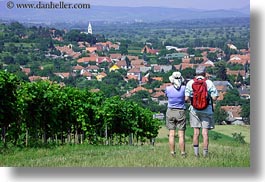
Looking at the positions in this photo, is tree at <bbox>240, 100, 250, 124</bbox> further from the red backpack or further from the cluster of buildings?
the red backpack

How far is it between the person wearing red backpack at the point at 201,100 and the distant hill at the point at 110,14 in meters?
1.08

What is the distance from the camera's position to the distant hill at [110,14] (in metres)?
9.35

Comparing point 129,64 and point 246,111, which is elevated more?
point 129,64

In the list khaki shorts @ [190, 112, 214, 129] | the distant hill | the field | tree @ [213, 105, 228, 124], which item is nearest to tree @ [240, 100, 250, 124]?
the field

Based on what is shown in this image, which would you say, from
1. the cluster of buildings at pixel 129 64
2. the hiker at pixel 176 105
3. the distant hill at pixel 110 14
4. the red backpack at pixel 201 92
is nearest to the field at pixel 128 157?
the hiker at pixel 176 105

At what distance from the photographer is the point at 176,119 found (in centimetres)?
880

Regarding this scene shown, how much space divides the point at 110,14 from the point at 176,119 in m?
2.09

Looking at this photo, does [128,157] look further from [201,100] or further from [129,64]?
[129,64]

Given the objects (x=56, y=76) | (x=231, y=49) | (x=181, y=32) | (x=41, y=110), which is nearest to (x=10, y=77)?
(x=56, y=76)

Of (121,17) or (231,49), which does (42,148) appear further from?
(231,49)

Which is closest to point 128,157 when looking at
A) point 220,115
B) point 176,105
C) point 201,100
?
point 176,105

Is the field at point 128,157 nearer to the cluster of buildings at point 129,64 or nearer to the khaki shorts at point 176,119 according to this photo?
the khaki shorts at point 176,119

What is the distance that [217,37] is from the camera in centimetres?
1009

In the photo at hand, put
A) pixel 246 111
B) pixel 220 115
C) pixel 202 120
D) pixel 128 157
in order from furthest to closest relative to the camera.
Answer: pixel 220 115 < pixel 246 111 < pixel 128 157 < pixel 202 120
